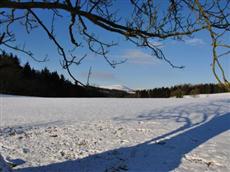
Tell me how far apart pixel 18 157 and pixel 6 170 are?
3157 millimetres

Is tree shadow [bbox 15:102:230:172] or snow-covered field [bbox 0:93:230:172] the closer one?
tree shadow [bbox 15:102:230:172]

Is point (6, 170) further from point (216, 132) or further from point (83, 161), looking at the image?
point (216, 132)

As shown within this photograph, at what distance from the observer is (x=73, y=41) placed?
18.7 ft

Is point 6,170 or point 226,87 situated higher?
point 226,87

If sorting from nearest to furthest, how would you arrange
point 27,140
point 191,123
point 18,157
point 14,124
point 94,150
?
point 18,157 → point 94,150 → point 27,140 → point 191,123 → point 14,124

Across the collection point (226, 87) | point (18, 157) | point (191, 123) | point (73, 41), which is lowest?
point (18, 157)

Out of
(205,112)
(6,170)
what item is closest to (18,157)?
(6,170)

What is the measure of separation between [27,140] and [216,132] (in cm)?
594

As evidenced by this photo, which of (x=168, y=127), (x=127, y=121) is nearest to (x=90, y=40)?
(x=168, y=127)

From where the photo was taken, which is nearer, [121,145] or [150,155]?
[150,155]

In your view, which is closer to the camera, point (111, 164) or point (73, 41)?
A: point (73, 41)

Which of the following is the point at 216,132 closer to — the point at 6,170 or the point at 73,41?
the point at 73,41

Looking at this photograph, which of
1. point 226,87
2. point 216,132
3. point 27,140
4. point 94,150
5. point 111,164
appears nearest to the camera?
point 226,87

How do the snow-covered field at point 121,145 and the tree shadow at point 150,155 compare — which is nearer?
the tree shadow at point 150,155
